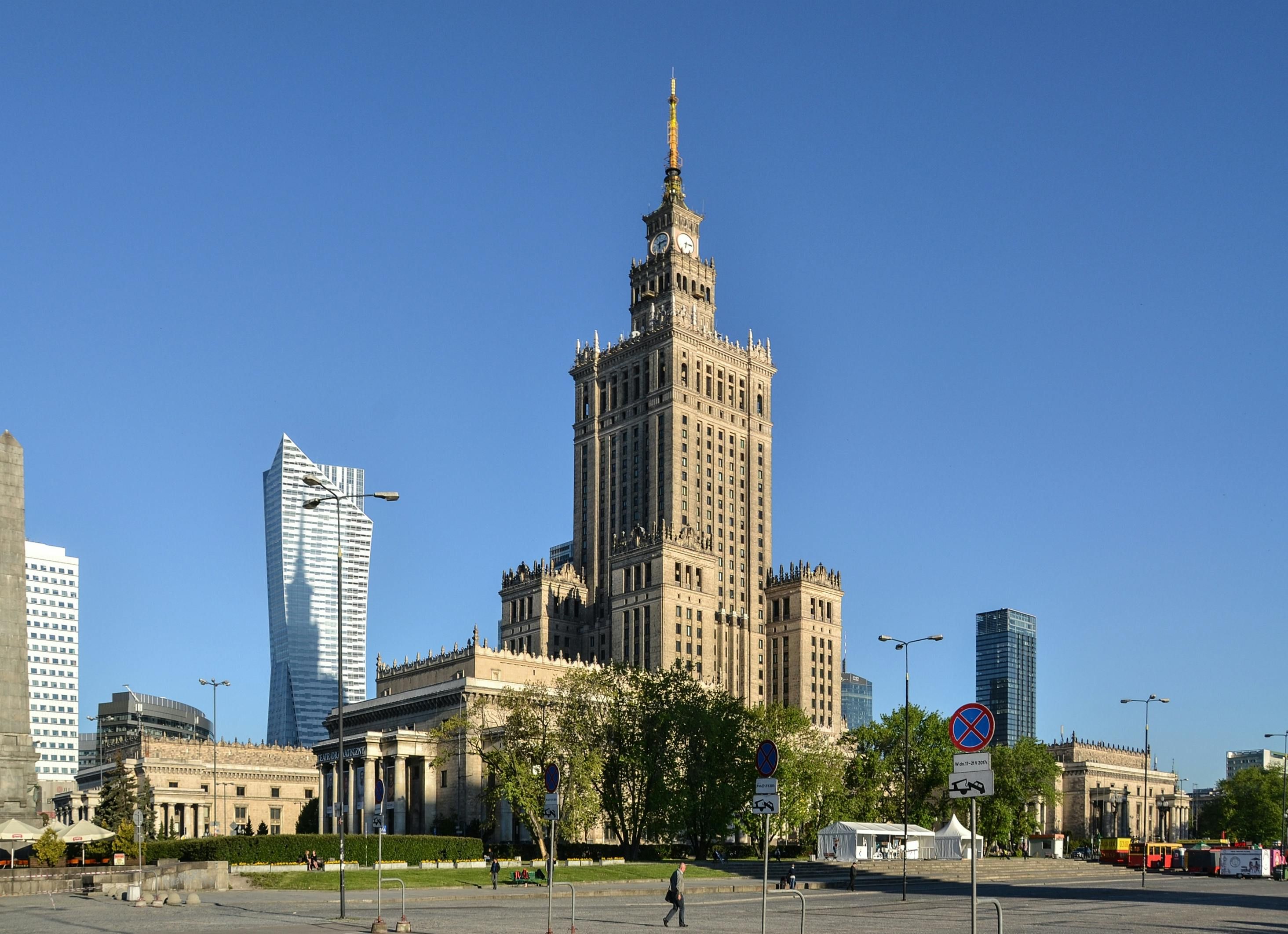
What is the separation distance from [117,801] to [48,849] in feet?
177

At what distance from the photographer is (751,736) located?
10138 centimetres

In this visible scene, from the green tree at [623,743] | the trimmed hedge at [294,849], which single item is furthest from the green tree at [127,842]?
the green tree at [623,743]

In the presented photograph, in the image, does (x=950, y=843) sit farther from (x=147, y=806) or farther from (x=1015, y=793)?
(x=147, y=806)

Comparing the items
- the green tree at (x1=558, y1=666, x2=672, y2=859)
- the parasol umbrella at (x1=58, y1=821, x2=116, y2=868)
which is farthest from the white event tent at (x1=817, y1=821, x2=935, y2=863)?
the parasol umbrella at (x1=58, y1=821, x2=116, y2=868)

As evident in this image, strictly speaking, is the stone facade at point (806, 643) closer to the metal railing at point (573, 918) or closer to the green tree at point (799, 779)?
the green tree at point (799, 779)

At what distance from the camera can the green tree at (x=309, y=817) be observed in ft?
507

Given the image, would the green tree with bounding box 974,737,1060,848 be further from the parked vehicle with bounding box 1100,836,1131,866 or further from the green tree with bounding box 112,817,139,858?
the green tree with bounding box 112,817,139,858

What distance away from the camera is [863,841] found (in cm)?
9950

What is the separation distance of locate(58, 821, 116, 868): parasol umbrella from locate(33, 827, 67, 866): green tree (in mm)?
3875

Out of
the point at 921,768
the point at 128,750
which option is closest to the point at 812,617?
the point at 921,768

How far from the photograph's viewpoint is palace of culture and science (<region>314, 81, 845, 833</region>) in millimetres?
163750

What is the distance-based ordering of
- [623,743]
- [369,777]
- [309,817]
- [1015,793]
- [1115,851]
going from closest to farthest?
1. [623,743]
2. [1115,851]
3. [369,777]
4. [1015,793]
5. [309,817]

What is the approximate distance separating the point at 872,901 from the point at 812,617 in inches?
Result: 4525

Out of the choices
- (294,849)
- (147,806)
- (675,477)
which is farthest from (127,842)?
(675,477)
